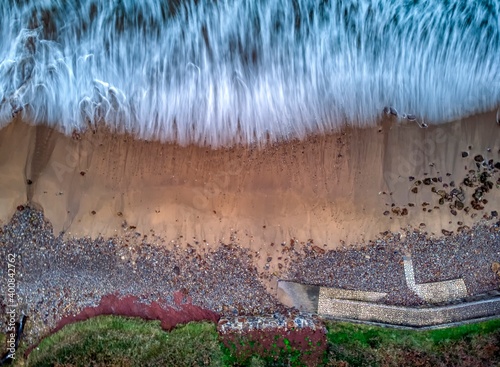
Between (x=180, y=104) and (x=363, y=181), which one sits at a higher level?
(x=180, y=104)

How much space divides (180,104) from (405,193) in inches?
277

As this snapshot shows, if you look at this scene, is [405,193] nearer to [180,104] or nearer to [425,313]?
[425,313]

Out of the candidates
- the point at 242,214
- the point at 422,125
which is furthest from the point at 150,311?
the point at 422,125

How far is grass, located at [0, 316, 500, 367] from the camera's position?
39.6 ft

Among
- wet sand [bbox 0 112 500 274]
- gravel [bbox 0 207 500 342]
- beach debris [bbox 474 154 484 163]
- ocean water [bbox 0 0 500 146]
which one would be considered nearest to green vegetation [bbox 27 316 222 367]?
gravel [bbox 0 207 500 342]

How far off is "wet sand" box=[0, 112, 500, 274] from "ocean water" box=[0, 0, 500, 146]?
1.61 ft

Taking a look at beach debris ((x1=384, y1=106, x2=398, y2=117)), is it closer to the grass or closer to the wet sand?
the wet sand

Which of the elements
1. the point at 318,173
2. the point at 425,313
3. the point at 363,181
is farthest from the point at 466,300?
the point at 318,173

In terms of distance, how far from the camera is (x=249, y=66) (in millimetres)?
12477

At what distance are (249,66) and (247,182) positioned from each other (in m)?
3.41

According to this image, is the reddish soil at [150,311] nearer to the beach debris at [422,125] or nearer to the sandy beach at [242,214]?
the sandy beach at [242,214]

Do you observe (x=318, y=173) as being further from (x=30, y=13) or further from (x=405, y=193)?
(x=30, y=13)

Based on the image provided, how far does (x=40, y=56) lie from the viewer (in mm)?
12172

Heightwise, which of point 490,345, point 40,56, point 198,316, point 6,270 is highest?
point 40,56
